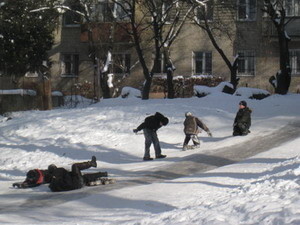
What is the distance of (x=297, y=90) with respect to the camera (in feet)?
111

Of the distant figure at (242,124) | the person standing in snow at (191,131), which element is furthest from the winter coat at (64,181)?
the distant figure at (242,124)

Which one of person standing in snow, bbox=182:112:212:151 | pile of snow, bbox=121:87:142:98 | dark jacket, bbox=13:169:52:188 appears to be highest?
pile of snow, bbox=121:87:142:98

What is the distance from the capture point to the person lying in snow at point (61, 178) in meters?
12.4

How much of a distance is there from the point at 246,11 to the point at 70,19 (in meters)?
11.1

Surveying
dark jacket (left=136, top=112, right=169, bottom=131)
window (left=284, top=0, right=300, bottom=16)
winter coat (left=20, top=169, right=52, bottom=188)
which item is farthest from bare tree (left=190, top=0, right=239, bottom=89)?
winter coat (left=20, top=169, right=52, bottom=188)

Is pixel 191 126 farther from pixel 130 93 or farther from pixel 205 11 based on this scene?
pixel 130 93

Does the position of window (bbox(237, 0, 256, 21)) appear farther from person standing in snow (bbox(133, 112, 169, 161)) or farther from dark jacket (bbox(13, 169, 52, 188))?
dark jacket (bbox(13, 169, 52, 188))

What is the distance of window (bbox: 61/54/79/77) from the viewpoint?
39344 mm

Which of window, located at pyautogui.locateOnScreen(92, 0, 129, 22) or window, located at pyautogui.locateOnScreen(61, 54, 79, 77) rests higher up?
window, located at pyautogui.locateOnScreen(92, 0, 129, 22)

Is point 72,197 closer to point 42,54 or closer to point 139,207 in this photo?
point 139,207

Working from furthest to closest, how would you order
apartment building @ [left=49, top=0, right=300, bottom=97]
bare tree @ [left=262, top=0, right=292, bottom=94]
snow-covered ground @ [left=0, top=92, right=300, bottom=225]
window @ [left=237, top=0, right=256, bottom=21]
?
apartment building @ [left=49, top=0, right=300, bottom=97]
window @ [left=237, top=0, right=256, bottom=21]
bare tree @ [left=262, top=0, right=292, bottom=94]
snow-covered ground @ [left=0, top=92, right=300, bottom=225]

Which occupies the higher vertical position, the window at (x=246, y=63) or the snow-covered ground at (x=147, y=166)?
the window at (x=246, y=63)

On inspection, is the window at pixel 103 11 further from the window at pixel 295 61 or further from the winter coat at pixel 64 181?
the winter coat at pixel 64 181

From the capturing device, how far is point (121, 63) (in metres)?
38.2
